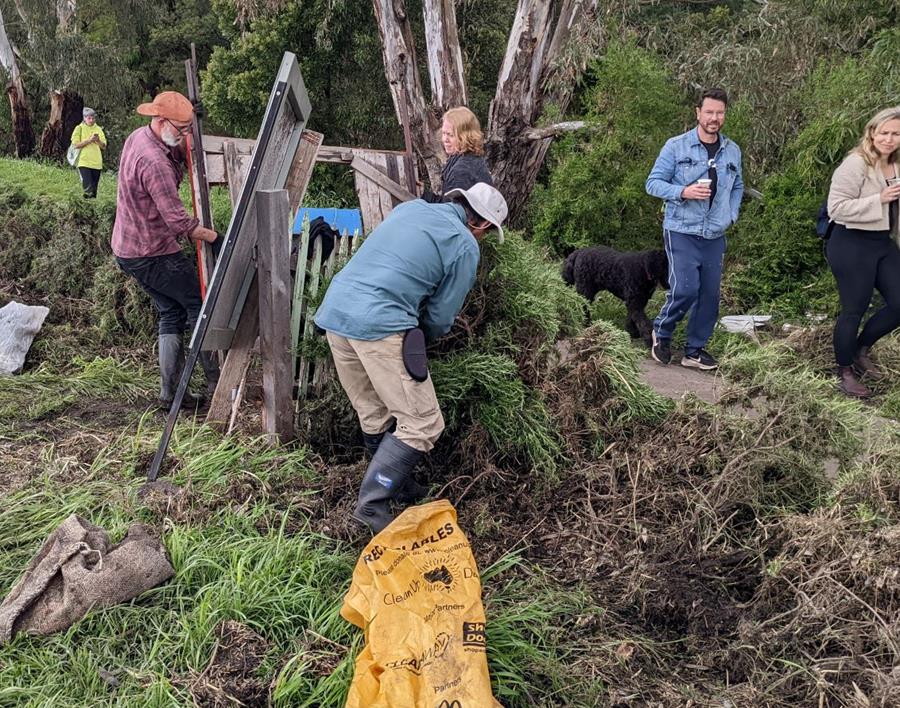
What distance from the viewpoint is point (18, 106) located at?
1855 cm

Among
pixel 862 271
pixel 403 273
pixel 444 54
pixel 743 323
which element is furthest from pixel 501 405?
pixel 444 54

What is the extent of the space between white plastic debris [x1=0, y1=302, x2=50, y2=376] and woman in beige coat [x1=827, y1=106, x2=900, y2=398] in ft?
19.3

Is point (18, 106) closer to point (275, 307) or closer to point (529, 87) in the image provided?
point (529, 87)

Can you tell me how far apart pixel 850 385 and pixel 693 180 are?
181 centimetres

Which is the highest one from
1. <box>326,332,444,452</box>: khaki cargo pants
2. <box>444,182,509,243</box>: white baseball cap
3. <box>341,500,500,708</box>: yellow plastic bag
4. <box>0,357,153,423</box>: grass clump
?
<box>444,182,509,243</box>: white baseball cap

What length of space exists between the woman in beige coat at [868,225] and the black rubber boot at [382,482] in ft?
11.0

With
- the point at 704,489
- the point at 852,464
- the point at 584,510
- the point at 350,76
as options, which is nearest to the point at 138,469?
the point at 584,510

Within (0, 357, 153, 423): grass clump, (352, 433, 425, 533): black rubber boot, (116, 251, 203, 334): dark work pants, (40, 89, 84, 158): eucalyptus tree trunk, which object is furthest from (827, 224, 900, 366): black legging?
(40, 89, 84, 158): eucalyptus tree trunk

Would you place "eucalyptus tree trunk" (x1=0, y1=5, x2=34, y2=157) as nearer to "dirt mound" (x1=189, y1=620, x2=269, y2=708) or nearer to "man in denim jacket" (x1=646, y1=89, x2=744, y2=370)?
"man in denim jacket" (x1=646, y1=89, x2=744, y2=370)

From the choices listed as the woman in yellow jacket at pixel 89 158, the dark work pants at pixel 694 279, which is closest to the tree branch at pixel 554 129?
the dark work pants at pixel 694 279

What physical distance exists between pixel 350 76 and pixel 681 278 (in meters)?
8.88

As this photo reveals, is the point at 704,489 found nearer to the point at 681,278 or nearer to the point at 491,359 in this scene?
the point at 491,359

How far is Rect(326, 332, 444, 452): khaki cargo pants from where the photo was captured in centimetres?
338

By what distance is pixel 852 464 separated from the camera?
12.0ft
